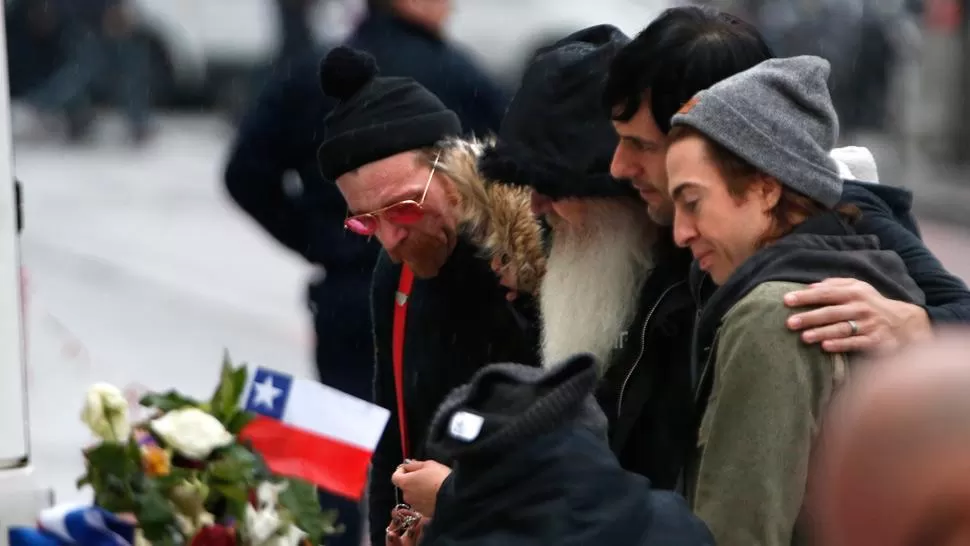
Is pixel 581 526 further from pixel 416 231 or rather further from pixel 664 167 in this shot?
pixel 416 231

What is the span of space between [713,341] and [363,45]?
7.21 ft

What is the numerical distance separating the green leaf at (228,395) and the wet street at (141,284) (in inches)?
122

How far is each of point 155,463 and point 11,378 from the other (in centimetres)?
49

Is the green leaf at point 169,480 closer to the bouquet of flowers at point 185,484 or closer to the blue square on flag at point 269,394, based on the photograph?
the bouquet of flowers at point 185,484

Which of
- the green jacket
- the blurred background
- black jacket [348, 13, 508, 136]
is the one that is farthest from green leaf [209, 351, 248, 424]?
the blurred background

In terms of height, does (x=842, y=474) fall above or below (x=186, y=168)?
above

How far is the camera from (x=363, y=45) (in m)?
4.21

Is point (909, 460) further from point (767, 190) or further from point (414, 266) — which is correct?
point (414, 266)

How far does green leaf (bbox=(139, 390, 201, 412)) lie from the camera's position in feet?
8.00

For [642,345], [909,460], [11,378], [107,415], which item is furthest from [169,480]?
[909,460]

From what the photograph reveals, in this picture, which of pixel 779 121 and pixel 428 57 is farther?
pixel 428 57

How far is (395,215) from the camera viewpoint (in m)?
2.73

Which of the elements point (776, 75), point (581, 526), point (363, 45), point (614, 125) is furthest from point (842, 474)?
point (363, 45)

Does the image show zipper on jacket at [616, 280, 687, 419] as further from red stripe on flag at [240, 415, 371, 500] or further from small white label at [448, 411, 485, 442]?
small white label at [448, 411, 485, 442]
